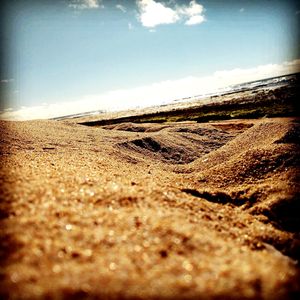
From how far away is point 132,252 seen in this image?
2.04m

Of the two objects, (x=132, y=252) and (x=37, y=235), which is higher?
(x=37, y=235)

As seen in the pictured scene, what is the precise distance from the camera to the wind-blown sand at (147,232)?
1.72 m

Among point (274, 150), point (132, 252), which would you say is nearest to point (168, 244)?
point (132, 252)

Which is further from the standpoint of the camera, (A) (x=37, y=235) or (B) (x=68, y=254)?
(A) (x=37, y=235)

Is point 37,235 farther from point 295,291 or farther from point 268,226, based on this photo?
point 268,226

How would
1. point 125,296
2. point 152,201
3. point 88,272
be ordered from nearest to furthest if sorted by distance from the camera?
point 125,296 → point 88,272 → point 152,201

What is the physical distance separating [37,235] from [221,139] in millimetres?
8892

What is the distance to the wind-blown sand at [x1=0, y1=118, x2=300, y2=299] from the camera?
172cm

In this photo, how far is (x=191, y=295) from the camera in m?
1.68

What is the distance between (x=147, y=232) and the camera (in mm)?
2322

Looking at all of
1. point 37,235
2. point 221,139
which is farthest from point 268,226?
point 221,139

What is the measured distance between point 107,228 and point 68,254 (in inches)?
17.8

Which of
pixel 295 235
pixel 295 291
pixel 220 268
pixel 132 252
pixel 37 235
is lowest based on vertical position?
pixel 295 235

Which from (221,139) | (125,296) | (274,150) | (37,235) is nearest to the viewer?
(125,296)
